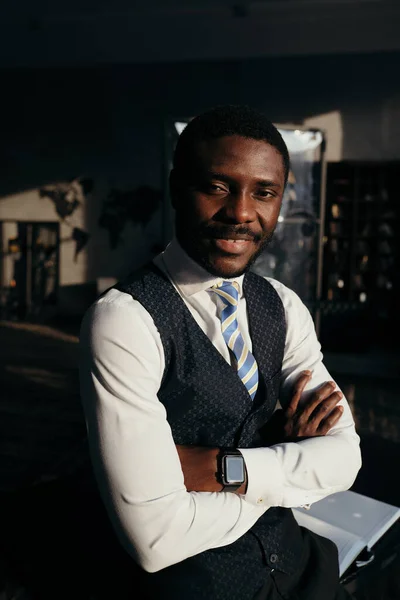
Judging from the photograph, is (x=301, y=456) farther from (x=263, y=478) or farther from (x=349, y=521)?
(x=349, y=521)

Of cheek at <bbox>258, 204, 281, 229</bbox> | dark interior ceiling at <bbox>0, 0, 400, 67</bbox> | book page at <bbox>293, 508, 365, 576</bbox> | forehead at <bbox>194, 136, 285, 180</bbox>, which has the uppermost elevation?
dark interior ceiling at <bbox>0, 0, 400, 67</bbox>

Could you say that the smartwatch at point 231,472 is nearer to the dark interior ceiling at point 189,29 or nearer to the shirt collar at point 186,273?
the shirt collar at point 186,273

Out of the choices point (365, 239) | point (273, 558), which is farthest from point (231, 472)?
point (365, 239)

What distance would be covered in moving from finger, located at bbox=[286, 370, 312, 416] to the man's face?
0.33 m

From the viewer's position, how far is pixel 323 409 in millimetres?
1240

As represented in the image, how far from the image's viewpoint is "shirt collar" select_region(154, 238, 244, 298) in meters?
1.10

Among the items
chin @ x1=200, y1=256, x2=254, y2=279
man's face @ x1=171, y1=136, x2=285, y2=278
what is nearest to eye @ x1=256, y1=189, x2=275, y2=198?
man's face @ x1=171, y1=136, x2=285, y2=278

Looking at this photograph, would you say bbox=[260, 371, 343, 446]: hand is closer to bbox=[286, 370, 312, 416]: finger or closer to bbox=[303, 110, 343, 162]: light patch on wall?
bbox=[286, 370, 312, 416]: finger

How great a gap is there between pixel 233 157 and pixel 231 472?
1.95ft

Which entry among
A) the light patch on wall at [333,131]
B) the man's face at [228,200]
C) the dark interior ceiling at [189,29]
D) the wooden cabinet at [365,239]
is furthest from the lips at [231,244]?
the light patch on wall at [333,131]

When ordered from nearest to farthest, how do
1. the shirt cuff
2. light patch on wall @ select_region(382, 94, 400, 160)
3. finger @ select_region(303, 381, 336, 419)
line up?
1. the shirt cuff
2. finger @ select_region(303, 381, 336, 419)
3. light patch on wall @ select_region(382, 94, 400, 160)

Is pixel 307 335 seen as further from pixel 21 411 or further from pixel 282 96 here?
pixel 282 96

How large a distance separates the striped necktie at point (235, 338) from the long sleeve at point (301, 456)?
5.7 inches

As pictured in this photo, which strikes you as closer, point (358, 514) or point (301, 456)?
point (301, 456)
